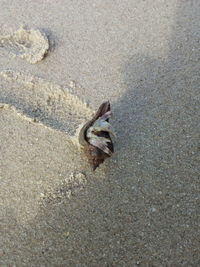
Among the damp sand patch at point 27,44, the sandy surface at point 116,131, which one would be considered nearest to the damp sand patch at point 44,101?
the sandy surface at point 116,131

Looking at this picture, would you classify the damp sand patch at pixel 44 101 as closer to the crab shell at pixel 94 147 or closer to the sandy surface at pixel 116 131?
the sandy surface at pixel 116 131

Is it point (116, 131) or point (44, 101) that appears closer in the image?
point (116, 131)

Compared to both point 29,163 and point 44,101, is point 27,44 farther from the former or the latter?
point 29,163

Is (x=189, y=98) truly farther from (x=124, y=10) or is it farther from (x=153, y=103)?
(x=124, y=10)

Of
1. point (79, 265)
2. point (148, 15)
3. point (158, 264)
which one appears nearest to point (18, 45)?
point (148, 15)

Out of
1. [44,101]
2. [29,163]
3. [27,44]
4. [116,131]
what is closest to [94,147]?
[116,131]
